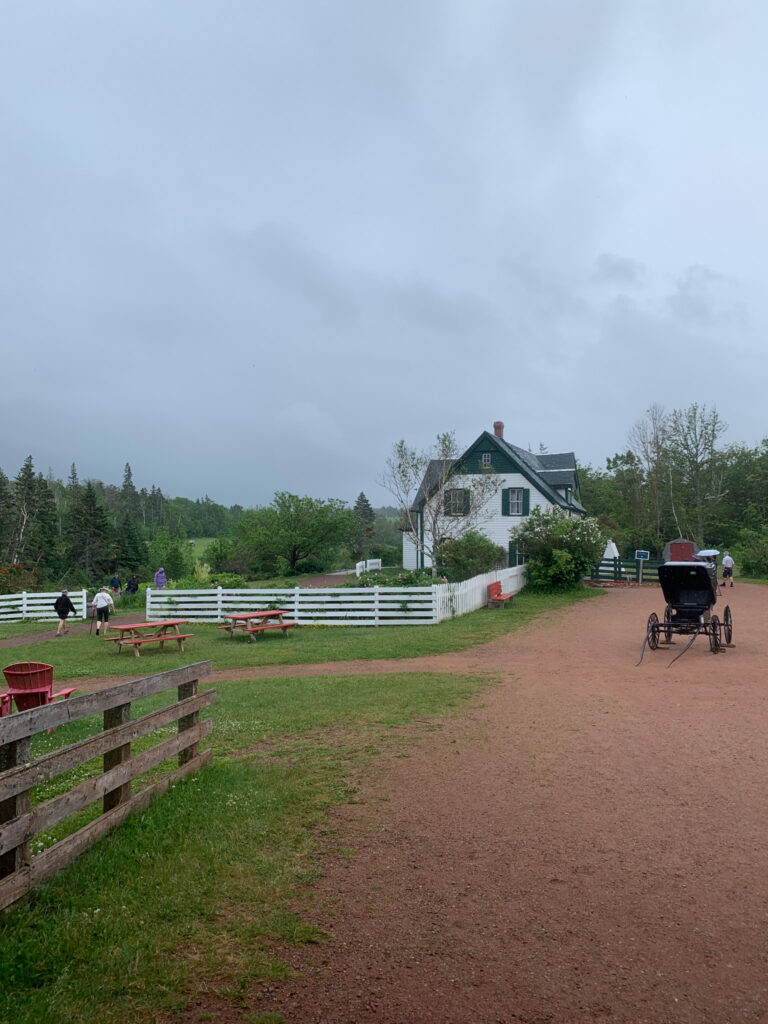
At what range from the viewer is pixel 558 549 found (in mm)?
25875

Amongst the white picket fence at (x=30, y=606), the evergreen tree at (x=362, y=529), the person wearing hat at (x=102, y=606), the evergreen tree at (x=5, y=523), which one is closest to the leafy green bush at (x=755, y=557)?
the evergreen tree at (x=362, y=529)

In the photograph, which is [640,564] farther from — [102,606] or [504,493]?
[102,606]

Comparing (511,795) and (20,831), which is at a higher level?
(20,831)

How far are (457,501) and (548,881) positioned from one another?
28.5 meters

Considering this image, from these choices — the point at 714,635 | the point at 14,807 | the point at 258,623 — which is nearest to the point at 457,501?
the point at 258,623

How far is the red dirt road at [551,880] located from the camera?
2.89 meters

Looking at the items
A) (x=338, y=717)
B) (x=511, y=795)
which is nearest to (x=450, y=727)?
(x=338, y=717)

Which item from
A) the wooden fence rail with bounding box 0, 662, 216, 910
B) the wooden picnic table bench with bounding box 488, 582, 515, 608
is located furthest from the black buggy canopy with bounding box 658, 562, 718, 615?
the wooden fence rail with bounding box 0, 662, 216, 910

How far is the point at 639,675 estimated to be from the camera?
10.6m

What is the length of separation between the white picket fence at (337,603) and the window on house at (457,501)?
412 inches

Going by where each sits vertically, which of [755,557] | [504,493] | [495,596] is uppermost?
[504,493]

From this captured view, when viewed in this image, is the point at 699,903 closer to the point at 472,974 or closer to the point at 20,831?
the point at 472,974

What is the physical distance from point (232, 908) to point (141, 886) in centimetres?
58

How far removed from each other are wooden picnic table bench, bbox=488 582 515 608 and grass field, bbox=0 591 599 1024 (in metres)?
14.7
